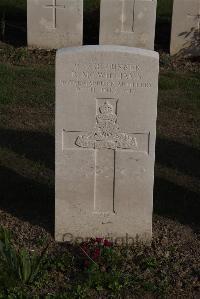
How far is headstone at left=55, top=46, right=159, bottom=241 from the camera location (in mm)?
5352

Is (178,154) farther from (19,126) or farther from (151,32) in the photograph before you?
(151,32)

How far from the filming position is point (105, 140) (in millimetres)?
5578

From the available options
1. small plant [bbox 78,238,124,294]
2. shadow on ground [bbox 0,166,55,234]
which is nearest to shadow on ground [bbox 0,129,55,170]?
shadow on ground [bbox 0,166,55,234]

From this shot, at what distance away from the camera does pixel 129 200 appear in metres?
5.72

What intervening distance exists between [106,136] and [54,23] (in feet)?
23.0

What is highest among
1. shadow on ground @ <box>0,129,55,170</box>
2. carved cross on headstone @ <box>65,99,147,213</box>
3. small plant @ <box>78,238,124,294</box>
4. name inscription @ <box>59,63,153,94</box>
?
name inscription @ <box>59,63,153,94</box>

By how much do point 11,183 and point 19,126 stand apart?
1.81 meters

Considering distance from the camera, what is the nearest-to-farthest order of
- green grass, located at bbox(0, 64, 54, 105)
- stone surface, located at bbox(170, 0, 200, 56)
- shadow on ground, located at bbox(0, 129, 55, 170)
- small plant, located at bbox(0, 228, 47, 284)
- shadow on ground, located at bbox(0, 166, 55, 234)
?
1. small plant, located at bbox(0, 228, 47, 284)
2. shadow on ground, located at bbox(0, 166, 55, 234)
3. shadow on ground, located at bbox(0, 129, 55, 170)
4. green grass, located at bbox(0, 64, 54, 105)
5. stone surface, located at bbox(170, 0, 200, 56)

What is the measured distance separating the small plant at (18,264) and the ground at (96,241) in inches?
0.6

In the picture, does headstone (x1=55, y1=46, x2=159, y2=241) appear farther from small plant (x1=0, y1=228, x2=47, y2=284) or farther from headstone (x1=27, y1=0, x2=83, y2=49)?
headstone (x1=27, y1=0, x2=83, y2=49)

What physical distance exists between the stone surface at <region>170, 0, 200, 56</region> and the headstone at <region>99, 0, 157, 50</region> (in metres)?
0.46

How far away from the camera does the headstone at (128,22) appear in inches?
463

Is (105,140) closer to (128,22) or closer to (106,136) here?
(106,136)

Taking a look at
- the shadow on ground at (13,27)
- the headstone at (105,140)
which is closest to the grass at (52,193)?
the headstone at (105,140)
